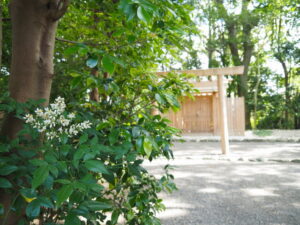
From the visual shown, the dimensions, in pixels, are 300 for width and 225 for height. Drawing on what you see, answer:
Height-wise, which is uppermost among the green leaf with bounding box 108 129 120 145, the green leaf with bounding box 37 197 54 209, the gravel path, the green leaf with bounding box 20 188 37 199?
the green leaf with bounding box 108 129 120 145

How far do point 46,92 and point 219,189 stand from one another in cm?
308

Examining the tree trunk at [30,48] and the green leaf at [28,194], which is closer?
the green leaf at [28,194]

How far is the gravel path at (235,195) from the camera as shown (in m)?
2.64

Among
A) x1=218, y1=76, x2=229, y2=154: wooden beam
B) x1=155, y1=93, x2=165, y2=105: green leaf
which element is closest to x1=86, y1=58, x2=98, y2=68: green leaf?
x1=155, y1=93, x2=165, y2=105: green leaf

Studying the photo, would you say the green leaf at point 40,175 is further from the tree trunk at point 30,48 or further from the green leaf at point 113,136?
the tree trunk at point 30,48

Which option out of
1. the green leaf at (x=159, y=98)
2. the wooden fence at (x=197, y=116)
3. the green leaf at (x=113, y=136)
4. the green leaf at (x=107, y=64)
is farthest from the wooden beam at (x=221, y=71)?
the wooden fence at (x=197, y=116)

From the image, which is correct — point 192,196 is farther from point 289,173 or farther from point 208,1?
point 208,1

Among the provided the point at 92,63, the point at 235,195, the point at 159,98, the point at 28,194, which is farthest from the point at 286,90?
the point at 28,194

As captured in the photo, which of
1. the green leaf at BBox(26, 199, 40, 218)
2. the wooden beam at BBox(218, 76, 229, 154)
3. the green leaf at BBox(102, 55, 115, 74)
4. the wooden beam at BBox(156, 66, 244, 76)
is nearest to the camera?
the green leaf at BBox(26, 199, 40, 218)

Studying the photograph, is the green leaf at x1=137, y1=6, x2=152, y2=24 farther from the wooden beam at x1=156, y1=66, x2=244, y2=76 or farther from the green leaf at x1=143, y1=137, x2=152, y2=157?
Result: the wooden beam at x1=156, y1=66, x2=244, y2=76

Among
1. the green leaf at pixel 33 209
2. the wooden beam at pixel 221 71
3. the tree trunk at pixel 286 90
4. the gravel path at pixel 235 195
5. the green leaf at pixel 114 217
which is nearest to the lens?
the green leaf at pixel 33 209

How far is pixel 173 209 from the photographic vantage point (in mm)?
2943

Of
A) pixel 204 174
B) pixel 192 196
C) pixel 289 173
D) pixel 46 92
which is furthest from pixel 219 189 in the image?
pixel 46 92

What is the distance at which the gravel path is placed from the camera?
104 inches
